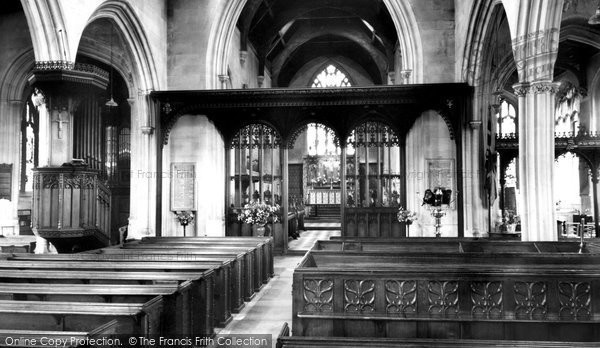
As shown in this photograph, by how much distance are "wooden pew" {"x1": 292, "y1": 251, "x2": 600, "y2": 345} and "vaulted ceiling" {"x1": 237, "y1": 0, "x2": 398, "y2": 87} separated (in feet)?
40.6

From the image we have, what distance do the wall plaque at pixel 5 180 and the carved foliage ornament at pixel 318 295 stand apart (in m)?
11.1

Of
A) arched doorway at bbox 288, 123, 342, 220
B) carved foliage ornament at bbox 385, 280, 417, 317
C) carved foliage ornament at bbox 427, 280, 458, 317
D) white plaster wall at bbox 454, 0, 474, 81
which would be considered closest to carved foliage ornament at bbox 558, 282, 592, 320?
carved foliage ornament at bbox 427, 280, 458, 317

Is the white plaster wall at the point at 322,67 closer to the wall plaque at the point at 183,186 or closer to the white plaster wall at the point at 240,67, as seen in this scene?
the white plaster wall at the point at 240,67

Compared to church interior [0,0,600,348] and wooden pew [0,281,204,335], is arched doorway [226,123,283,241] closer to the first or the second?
church interior [0,0,600,348]

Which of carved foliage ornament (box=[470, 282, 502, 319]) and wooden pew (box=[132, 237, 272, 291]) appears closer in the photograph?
carved foliage ornament (box=[470, 282, 502, 319])

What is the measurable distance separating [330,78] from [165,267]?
70.2ft

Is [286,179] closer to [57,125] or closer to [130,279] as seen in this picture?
[57,125]

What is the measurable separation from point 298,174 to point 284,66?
5722 mm

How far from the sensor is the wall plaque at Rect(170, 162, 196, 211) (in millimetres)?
12336

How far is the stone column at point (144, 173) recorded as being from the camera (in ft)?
39.7

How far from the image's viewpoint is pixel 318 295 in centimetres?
442

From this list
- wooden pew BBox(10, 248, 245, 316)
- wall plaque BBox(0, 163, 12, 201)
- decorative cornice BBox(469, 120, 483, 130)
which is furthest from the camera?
wall plaque BBox(0, 163, 12, 201)

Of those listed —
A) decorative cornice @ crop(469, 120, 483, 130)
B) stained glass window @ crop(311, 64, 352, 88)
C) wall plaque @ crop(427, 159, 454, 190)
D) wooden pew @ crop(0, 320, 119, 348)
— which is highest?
stained glass window @ crop(311, 64, 352, 88)

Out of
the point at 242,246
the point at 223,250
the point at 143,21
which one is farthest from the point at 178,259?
the point at 143,21
